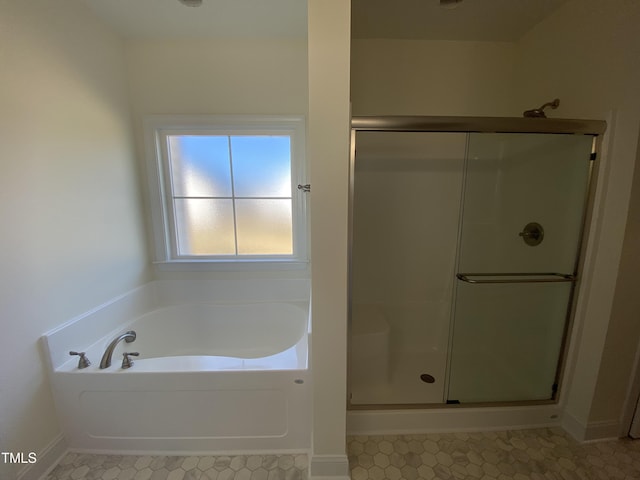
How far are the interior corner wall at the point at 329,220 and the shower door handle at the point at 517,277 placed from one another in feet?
2.95

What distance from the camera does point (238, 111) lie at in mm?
1738

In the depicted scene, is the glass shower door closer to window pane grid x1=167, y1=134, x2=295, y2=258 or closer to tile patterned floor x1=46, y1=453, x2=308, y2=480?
tile patterned floor x1=46, y1=453, x2=308, y2=480

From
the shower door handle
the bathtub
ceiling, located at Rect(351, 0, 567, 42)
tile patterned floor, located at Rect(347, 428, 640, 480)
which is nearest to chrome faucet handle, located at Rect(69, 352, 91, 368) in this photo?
the bathtub

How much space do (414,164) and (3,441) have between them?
101 inches

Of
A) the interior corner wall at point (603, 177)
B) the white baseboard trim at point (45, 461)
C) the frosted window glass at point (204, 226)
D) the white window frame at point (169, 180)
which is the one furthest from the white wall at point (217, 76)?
the white baseboard trim at point (45, 461)

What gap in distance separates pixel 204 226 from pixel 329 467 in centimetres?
173

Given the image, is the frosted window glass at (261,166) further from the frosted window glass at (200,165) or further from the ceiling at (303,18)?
the ceiling at (303,18)

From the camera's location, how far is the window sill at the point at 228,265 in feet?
6.26

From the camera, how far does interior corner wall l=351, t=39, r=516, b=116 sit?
167cm

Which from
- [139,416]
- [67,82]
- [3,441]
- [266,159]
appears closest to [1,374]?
[3,441]

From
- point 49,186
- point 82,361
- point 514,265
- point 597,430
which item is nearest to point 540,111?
point 514,265

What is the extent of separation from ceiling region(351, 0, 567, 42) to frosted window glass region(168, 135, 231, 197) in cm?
122

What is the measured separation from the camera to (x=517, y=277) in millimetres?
1457

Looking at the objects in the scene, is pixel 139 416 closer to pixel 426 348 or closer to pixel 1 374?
pixel 1 374
